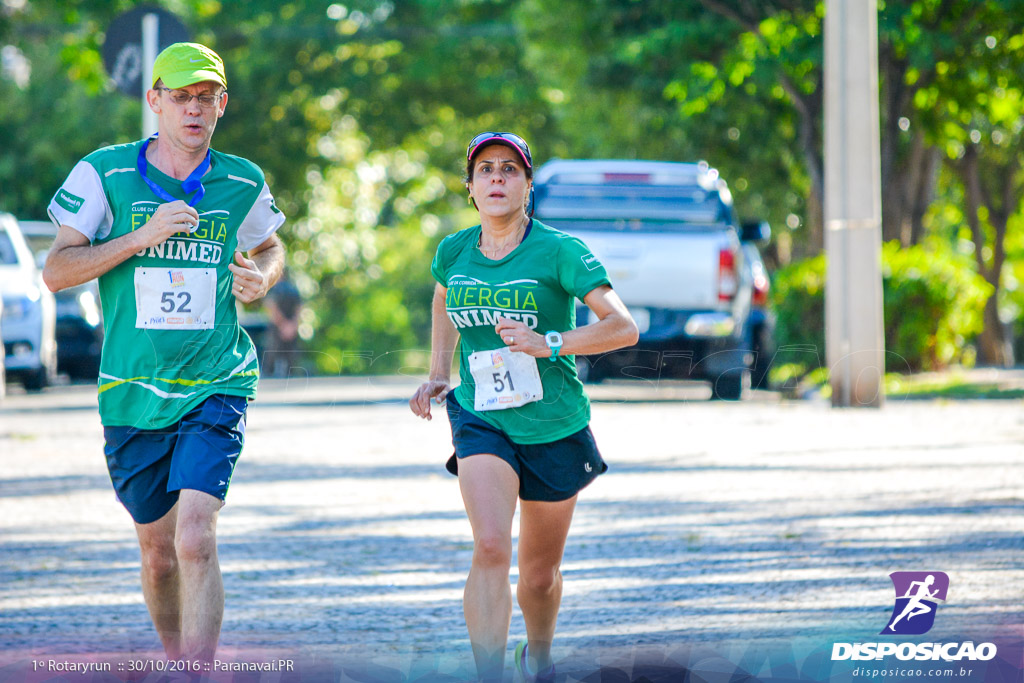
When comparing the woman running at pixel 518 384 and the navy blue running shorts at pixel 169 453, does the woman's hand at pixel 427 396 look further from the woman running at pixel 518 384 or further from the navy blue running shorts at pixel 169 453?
the navy blue running shorts at pixel 169 453

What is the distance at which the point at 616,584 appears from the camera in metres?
6.77

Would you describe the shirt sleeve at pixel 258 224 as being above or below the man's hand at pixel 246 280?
above

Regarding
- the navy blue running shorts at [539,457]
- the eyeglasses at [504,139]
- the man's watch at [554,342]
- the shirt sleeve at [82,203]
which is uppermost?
the eyeglasses at [504,139]

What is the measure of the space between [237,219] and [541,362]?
3.65 feet

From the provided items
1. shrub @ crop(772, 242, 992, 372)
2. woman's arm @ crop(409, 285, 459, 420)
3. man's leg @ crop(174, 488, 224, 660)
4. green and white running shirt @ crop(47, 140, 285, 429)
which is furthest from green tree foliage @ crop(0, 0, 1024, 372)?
man's leg @ crop(174, 488, 224, 660)

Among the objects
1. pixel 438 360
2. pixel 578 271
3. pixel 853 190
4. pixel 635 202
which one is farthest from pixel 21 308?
pixel 578 271

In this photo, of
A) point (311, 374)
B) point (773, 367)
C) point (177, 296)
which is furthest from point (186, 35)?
point (311, 374)

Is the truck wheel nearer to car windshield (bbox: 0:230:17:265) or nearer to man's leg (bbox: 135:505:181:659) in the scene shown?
car windshield (bbox: 0:230:17:265)

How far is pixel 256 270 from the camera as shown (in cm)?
489

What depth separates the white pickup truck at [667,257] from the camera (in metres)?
16.1

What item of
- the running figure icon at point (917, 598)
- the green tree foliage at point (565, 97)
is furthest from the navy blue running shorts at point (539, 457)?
A: the green tree foliage at point (565, 97)

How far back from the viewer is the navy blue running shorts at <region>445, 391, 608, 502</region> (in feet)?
15.3

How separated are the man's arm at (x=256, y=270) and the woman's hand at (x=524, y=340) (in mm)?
836

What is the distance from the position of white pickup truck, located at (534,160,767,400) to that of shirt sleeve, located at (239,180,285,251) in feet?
34.3
